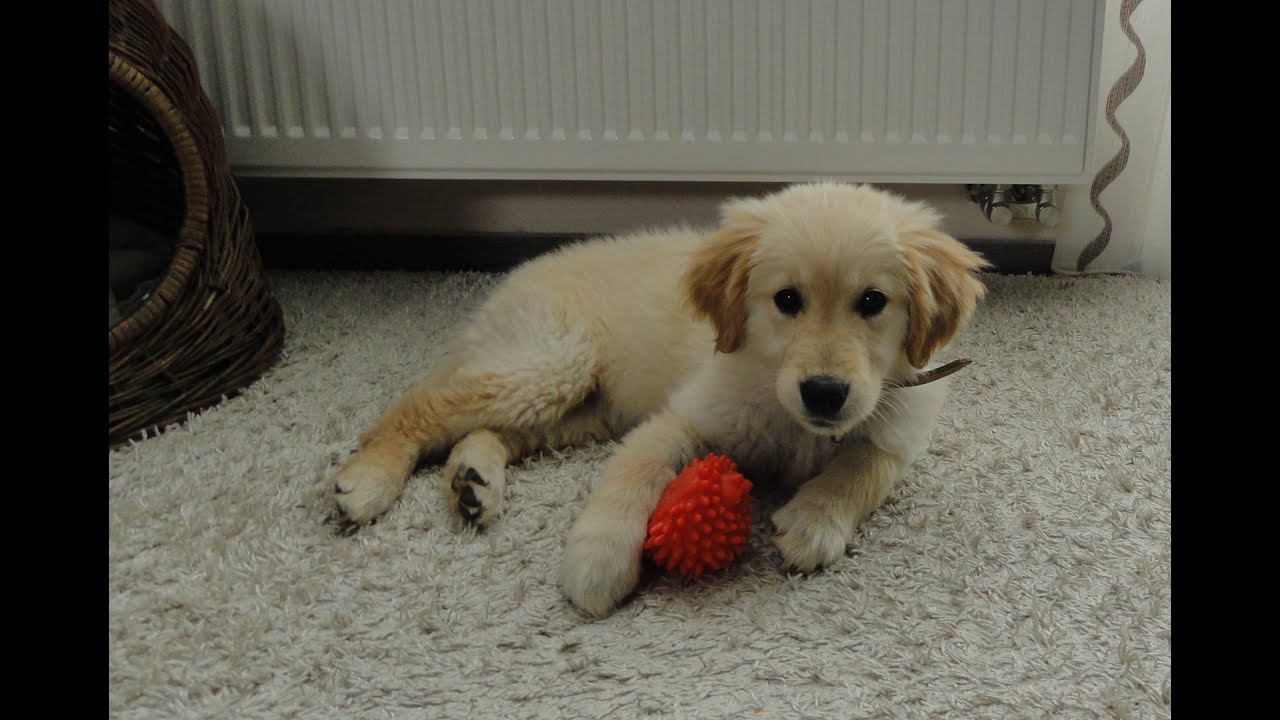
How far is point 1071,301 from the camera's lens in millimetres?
2395

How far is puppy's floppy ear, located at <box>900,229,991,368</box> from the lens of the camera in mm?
1364

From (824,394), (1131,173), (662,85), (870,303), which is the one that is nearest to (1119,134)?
(1131,173)

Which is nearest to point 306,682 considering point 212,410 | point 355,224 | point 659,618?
point 659,618

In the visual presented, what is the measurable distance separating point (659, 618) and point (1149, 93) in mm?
1824

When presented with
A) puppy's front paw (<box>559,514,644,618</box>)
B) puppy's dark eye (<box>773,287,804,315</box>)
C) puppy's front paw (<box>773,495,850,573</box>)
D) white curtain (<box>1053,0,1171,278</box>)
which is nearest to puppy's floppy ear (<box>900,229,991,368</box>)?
puppy's dark eye (<box>773,287,804,315</box>)

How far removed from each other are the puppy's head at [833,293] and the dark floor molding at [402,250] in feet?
4.23

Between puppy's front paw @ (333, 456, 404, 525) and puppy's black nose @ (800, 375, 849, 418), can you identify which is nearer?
puppy's black nose @ (800, 375, 849, 418)

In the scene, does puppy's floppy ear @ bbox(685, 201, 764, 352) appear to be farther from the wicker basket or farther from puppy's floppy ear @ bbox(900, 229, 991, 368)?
the wicker basket

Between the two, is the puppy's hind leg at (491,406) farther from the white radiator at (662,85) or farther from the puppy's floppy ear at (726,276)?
the white radiator at (662,85)

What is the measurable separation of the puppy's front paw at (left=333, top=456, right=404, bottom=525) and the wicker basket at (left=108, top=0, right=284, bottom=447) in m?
0.46

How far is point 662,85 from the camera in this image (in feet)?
7.32

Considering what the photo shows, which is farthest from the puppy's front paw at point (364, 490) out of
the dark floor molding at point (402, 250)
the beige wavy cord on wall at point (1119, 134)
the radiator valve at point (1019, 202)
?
the beige wavy cord on wall at point (1119, 134)

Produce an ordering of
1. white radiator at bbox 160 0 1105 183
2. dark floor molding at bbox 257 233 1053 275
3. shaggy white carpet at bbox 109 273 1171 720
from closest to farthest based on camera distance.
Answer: shaggy white carpet at bbox 109 273 1171 720 → white radiator at bbox 160 0 1105 183 → dark floor molding at bbox 257 233 1053 275

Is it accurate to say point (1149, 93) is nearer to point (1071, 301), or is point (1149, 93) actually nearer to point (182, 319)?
point (1071, 301)
